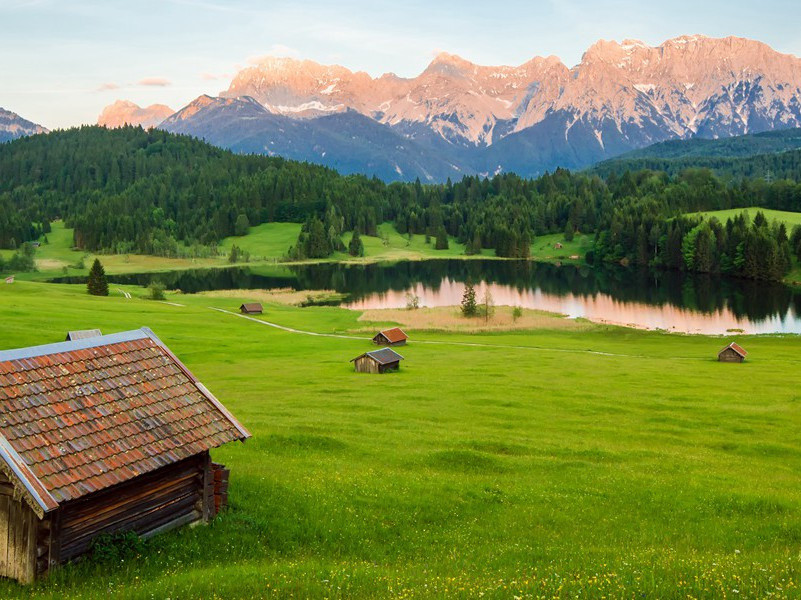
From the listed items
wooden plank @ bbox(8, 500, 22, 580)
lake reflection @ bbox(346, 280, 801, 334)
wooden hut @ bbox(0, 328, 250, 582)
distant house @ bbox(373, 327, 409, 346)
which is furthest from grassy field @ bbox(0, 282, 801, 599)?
lake reflection @ bbox(346, 280, 801, 334)

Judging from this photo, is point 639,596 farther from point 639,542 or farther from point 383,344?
point 383,344

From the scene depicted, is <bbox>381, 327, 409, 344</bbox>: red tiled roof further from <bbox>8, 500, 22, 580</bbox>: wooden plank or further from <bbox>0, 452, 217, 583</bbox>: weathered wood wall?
<bbox>8, 500, 22, 580</bbox>: wooden plank

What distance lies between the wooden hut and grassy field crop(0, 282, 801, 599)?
0.89 meters

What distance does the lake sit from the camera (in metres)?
119

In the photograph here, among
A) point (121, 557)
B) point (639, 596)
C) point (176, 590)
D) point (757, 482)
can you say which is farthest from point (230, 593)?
point (757, 482)

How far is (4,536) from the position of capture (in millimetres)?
17062

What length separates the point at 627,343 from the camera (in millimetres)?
91875

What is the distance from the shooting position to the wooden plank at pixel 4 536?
17.0 metres

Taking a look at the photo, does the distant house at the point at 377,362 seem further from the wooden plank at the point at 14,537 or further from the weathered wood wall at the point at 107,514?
the wooden plank at the point at 14,537

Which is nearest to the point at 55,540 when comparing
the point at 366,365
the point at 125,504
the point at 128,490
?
the point at 125,504

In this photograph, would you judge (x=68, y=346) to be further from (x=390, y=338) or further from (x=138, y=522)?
(x=390, y=338)

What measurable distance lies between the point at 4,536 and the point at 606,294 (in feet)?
494

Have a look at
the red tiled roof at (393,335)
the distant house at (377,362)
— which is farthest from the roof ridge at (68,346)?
the red tiled roof at (393,335)

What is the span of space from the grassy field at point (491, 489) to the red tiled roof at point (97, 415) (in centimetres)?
240
